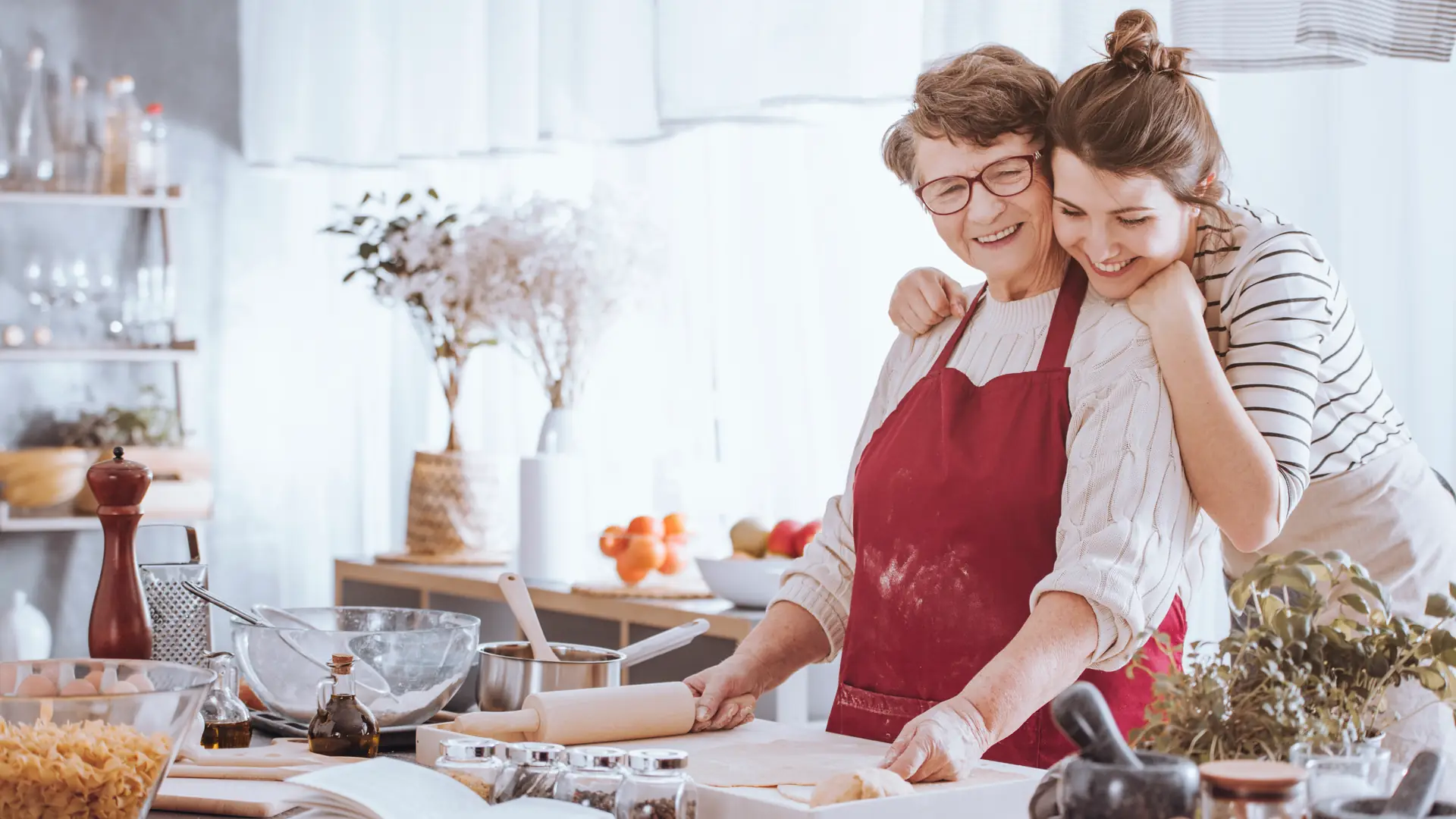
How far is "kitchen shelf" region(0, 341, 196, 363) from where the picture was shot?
4062 millimetres

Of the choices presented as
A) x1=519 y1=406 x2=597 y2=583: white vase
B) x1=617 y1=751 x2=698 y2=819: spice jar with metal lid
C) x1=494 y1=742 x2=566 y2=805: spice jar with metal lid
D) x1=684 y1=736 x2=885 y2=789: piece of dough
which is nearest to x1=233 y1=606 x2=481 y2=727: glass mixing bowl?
x1=684 y1=736 x2=885 y2=789: piece of dough

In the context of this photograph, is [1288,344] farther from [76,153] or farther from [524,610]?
[76,153]

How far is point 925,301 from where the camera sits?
1.74 m

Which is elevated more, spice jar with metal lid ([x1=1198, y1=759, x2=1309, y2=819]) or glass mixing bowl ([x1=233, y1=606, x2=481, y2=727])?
spice jar with metal lid ([x1=1198, y1=759, x2=1309, y2=819])

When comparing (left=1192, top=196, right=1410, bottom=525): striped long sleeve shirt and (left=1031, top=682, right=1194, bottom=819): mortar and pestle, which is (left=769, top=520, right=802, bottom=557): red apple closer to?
(left=1192, top=196, right=1410, bottom=525): striped long sleeve shirt

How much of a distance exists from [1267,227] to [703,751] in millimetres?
799

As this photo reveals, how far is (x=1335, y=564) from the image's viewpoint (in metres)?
0.93

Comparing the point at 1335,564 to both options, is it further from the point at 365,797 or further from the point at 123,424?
the point at 123,424

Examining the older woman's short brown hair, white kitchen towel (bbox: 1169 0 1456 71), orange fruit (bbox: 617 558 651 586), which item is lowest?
orange fruit (bbox: 617 558 651 586)

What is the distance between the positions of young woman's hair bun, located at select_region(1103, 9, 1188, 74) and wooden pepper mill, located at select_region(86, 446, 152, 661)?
1086 millimetres

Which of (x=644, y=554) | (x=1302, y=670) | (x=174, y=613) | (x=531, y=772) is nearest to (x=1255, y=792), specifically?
(x=1302, y=670)

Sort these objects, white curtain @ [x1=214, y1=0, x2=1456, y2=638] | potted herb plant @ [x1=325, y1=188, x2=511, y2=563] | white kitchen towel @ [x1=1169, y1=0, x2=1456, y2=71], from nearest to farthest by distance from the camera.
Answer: white kitchen towel @ [x1=1169, y1=0, x2=1456, y2=71]
white curtain @ [x1=214, y1=0, x2=1456, y2=638]
potted herb plant @ [x1=325, y1=188, x2=511, y2=563]

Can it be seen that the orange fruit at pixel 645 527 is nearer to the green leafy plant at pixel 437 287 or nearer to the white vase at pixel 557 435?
the white vase at pixel 557 435

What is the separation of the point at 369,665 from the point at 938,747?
0.62m
